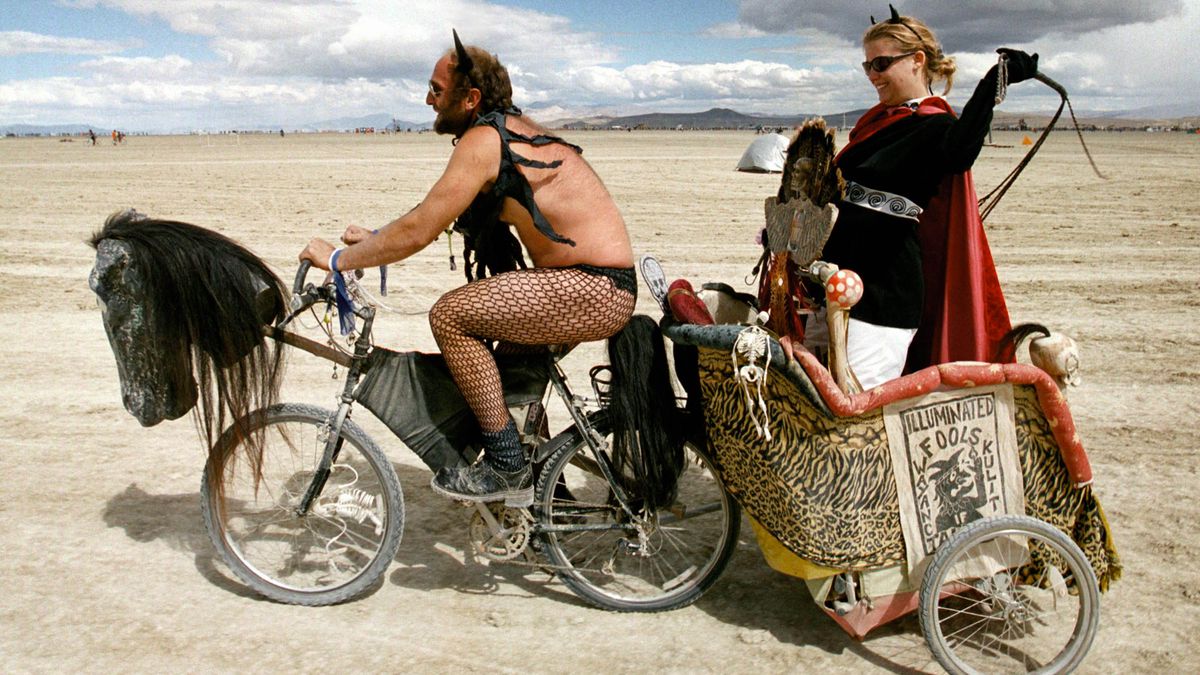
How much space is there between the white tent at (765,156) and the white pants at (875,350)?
20.9m

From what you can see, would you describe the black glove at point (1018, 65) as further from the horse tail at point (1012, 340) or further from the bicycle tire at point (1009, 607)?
the bicycle tire at point (1009, 607)

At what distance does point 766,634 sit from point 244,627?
2054mm

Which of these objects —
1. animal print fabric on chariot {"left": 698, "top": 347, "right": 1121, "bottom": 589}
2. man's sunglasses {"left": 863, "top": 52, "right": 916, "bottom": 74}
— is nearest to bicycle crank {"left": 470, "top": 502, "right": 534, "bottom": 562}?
animal print fabric on chariot {"left": 698, "top": 347, "right": 1121, "bottom": 589}

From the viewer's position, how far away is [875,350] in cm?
336

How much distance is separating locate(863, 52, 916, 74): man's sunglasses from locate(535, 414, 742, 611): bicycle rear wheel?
5.30 feet

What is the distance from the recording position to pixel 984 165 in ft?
101

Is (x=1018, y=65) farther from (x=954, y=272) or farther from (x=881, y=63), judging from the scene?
(x=954, y=272)

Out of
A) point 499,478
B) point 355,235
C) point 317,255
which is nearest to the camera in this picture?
point 317,255

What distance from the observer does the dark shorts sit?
11.1 feet

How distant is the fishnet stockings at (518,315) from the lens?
3330 mm

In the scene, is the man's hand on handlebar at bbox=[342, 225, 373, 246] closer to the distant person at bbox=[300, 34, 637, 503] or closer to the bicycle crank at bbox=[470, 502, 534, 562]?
the distant person at bbox=[300, 34, 637, 503]

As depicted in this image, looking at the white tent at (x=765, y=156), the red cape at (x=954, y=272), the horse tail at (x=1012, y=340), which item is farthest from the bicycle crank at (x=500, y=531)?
the white tent at (x=765, y=156)

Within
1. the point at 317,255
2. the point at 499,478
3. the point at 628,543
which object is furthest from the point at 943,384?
the point at 317,255

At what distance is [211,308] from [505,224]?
118cm
